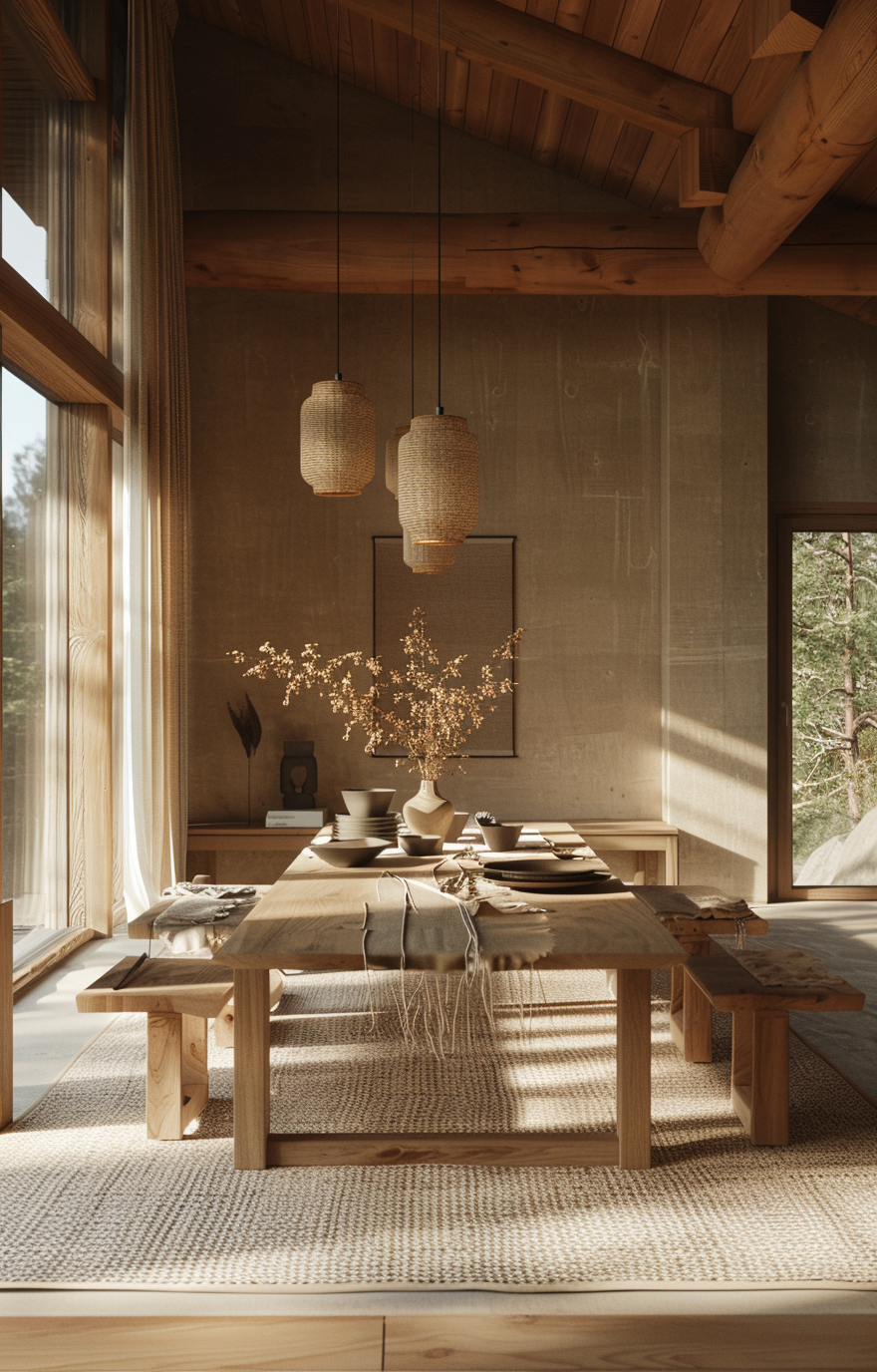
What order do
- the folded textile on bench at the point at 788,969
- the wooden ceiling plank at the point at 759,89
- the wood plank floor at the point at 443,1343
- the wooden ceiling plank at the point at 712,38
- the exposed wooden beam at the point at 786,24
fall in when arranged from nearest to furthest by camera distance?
the wood plank floor at the point at 443,1343 → the folded textile on bench at the point at 788,969 → the exposed wooden beam at the point at 786,24 → the wooden ceiling plank at the point at 759,89 → the wooden ceiling plank at the point at 712,38

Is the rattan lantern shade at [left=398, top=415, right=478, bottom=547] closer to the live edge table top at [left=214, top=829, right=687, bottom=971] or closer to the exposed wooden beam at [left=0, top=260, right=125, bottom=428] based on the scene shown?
the live edge table top at [left=214, top=829, right=687, bottom=971]

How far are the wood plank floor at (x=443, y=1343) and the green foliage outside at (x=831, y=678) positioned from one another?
4.46 meters

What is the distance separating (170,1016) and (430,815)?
111cm

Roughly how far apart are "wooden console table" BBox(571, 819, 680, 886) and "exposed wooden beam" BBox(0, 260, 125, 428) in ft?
9.93

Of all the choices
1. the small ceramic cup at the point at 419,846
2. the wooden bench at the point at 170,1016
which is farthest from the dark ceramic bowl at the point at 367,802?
the wooden bench at the point at 170,1016

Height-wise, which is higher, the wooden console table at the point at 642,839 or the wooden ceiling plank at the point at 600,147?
the wooden ceiling plank at the point at 600,147

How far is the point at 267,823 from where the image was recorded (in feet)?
18.7

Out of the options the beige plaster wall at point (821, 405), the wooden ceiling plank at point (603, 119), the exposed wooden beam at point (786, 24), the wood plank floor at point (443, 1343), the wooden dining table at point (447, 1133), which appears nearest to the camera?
the wood plank floor at point (443, 1343)

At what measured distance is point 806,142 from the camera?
149 inches

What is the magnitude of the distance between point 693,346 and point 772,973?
13.0ft

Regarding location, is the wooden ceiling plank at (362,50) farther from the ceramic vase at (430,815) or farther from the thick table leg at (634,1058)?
the thick table leg at (634,1058)

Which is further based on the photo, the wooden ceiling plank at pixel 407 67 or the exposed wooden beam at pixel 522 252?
the wooden ceiling plank at pixel 407 67

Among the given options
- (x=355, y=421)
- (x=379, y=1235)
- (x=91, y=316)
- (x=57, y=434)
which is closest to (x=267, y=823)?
(x=57, y=434)

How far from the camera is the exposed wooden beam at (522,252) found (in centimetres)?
523
